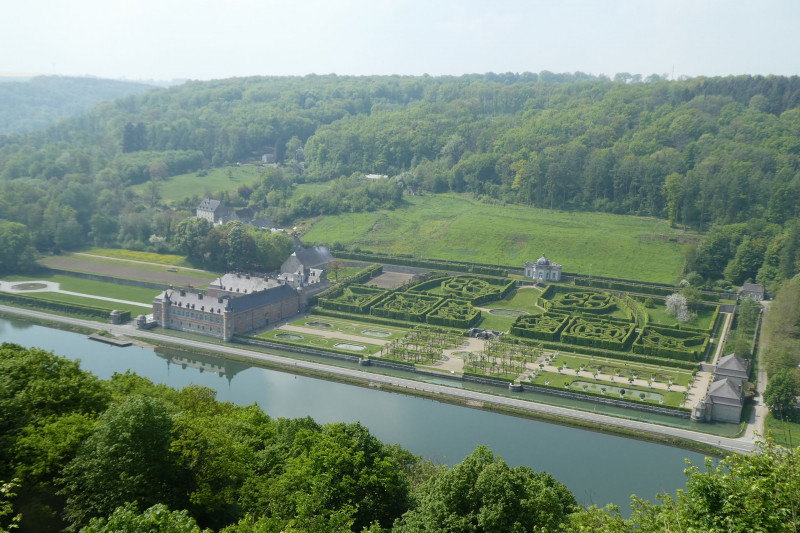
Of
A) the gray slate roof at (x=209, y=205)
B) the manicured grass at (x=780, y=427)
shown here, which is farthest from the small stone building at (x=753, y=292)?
the gray slate roof at (x=209, y=205)

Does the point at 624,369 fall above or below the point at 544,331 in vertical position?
below

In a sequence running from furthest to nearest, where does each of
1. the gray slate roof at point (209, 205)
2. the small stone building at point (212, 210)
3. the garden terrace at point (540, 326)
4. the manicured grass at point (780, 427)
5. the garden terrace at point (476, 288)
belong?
the gray slate roof at point (209, 205), the small stone building at point (212, 210), the garden terrace at point (476, 288), the garden terrace at point (540, 326), the manicured grass at point (780, 427)

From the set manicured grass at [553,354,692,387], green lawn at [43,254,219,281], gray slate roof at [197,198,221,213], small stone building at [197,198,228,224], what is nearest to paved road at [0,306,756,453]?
manicured grass at [553,354,692,387]

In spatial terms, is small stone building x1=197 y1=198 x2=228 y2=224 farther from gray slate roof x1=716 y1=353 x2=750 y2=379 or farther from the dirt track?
gray slate roof x1=716 y1=353 x2=750 y2=379

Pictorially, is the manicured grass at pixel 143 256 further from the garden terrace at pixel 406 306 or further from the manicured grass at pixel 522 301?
the manicured grass at pixel 522 301

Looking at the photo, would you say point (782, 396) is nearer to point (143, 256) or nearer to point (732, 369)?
point (732, 369)

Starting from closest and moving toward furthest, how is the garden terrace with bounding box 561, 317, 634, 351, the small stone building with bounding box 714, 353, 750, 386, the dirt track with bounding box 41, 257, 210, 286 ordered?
the small stone building with bounding box 714, 353, 750, 386 < the garden terrace with bounding box 561, 317, 634, 351 < the dirt track with bounding box 41, 257, 210, 286

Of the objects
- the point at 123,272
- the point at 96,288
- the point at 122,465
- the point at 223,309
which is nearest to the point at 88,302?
the point at 96,288
